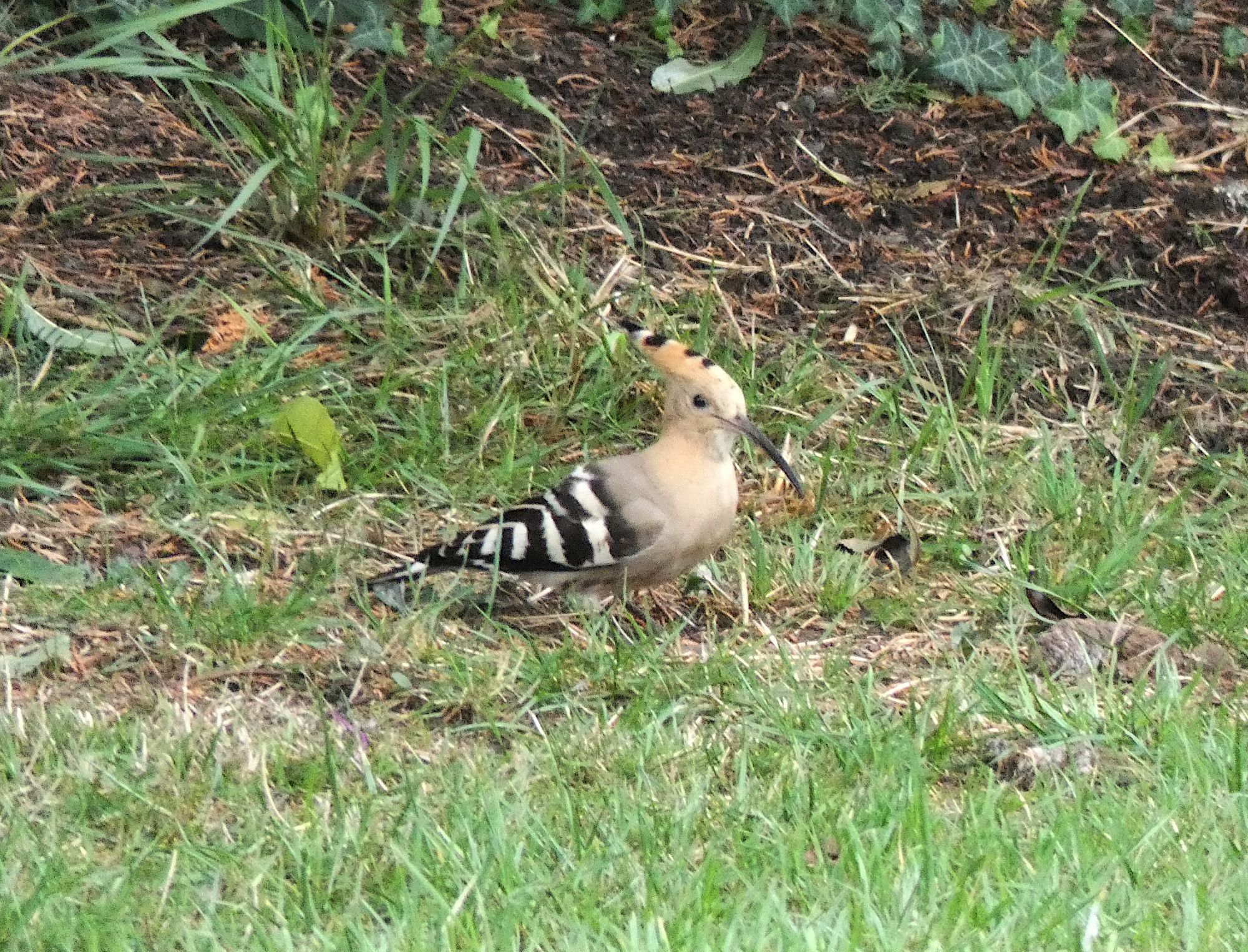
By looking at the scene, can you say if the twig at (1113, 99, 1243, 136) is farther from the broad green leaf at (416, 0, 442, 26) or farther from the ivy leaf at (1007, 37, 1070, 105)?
the broad green leaf at (416, 0, 442, 26)

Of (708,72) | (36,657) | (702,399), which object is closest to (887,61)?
(708,72)

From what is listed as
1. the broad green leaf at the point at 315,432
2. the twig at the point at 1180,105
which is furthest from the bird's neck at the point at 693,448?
the twig at the point at 1180,105

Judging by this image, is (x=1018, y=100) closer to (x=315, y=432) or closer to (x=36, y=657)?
(x=315, y=432)

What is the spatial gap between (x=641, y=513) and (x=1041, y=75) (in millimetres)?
3010

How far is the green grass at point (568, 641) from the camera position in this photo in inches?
109

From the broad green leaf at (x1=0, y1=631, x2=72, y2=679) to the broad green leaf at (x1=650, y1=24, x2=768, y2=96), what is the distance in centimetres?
326

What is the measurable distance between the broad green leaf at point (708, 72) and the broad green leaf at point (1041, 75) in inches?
35.8

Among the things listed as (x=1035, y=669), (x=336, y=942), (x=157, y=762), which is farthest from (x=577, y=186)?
(x=336, y=942)

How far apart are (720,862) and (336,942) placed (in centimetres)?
61

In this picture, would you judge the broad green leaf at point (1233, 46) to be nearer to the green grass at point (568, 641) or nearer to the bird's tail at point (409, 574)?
the green grass at point (568, 641)

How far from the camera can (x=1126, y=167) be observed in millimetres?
Answer: 6223

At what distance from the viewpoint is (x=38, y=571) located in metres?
4.10

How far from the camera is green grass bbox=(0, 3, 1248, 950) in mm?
2781

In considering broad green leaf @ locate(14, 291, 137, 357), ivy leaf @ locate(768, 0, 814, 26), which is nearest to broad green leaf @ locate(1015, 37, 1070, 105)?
ivy leaf @ locate(768, 0, 814, 26)
